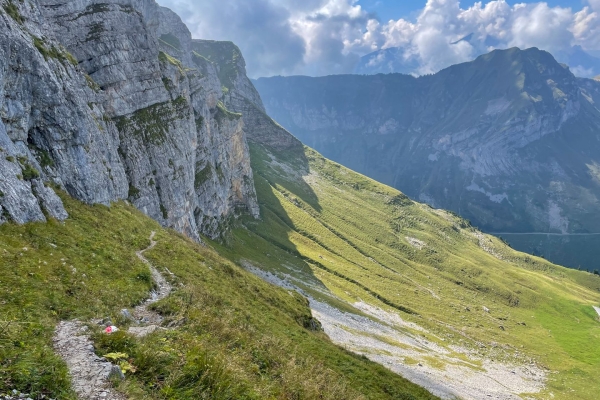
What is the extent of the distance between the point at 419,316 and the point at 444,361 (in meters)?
37.0

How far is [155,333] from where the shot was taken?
47.9ft

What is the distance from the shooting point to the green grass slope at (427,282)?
9481 cm

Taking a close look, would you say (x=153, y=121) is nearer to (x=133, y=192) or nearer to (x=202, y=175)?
(x=133, y=192)

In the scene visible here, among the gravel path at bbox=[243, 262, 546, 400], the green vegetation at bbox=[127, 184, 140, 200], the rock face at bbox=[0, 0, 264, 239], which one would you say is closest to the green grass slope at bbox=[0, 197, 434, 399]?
the rock face at bbox=[0, 0, 264, 239]

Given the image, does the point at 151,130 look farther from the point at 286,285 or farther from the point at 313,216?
the point at 313,216

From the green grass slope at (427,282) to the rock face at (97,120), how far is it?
26.5m

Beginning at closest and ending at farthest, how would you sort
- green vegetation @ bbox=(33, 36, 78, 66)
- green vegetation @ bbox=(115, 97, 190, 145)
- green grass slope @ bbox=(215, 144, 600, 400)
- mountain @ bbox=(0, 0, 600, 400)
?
mountain @ bbox=(0, 0, 600, 400), green vegetation @ bbox=(33, 36, 78, 66), green vegetation @ bbox=(115, 97, 190, 145), green grass slope @ bbox=(215, 144, 600, 400)

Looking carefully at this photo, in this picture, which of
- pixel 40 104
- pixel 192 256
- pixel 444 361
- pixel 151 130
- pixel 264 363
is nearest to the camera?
pixel 264 363

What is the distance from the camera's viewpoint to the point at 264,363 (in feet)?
58.9

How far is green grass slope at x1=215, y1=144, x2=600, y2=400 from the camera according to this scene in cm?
9481

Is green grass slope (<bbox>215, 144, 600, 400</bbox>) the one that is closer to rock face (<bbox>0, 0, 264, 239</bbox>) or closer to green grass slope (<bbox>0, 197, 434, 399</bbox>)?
rock face (<bbox>0, 0, 264, 239</bbox>)

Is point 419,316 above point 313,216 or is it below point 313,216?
below

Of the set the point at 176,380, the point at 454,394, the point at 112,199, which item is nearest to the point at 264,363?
the point at 176,380

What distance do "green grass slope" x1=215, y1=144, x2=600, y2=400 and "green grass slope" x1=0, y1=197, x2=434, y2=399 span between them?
49.8 meters
